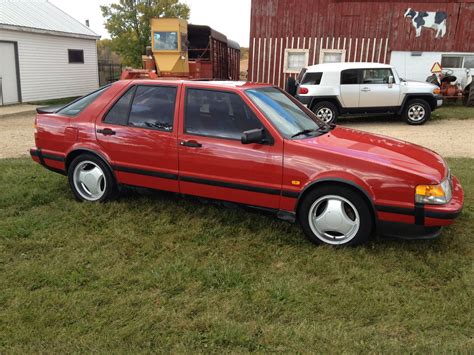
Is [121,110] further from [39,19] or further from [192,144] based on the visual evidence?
[39,19]

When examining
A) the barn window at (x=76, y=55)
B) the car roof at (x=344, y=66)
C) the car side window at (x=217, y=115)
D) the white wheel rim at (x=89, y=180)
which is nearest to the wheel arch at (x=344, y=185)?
the car side window at (x=217, y=115)

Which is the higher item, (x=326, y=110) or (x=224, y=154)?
(x=224, y=154)

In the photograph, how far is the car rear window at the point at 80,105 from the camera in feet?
16.7

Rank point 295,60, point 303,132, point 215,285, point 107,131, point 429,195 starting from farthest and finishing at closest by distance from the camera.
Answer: point 295,60 → point 107,131 → point 303,132 → point 429,195 → point 215,285

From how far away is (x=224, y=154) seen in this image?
423 cm

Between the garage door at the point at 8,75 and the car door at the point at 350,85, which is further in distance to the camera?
the garage door at the point at 8,75

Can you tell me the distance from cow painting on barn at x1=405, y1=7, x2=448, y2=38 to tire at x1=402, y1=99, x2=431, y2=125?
632 centimetres

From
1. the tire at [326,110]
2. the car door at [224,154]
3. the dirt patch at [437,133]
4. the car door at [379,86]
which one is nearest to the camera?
the car door at [224,154]

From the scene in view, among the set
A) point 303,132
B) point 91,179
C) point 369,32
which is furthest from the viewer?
point 369,32

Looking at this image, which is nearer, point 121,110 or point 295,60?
point 121,110

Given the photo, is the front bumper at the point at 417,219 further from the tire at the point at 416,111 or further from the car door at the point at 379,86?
the tire at the point at 416,111

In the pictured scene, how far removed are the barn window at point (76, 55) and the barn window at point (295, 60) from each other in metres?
10.8

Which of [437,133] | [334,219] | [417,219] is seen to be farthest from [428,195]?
[437,133]

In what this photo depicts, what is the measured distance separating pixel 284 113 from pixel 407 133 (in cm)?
798
